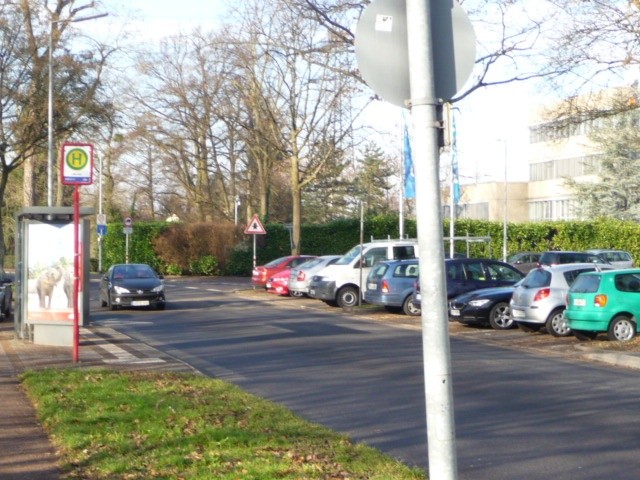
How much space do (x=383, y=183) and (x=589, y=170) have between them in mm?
15118

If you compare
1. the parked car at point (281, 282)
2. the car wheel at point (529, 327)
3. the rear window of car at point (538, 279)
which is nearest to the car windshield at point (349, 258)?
the parked car at point (281, 282)

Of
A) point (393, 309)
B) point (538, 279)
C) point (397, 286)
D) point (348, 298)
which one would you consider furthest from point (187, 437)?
point (348, 298)

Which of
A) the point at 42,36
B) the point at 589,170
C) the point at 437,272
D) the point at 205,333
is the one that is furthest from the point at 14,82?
the point at 589,170

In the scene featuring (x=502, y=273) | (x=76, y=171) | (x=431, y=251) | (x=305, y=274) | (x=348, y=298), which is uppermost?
(x=76, y=171)

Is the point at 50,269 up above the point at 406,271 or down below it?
above

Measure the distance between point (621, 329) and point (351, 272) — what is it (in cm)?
1332

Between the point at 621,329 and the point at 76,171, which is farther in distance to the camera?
the point at 621,329

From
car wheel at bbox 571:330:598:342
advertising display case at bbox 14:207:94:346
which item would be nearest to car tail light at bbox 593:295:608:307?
car wheel at bbox 571:330:598:342

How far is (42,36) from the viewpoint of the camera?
34.8 meters

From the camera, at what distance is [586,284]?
66.2 ft

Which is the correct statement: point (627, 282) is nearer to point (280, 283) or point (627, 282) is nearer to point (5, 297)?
point (5, 297)

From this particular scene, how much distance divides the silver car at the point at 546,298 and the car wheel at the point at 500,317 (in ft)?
5.23

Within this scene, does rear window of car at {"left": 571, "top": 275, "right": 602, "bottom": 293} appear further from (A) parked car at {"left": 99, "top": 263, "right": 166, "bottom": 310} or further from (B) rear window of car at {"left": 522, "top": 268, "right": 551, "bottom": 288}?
(A) parked car at {"left": 99, "top": 263, "right": 166, "bottom": 310}

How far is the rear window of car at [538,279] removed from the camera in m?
22.1
